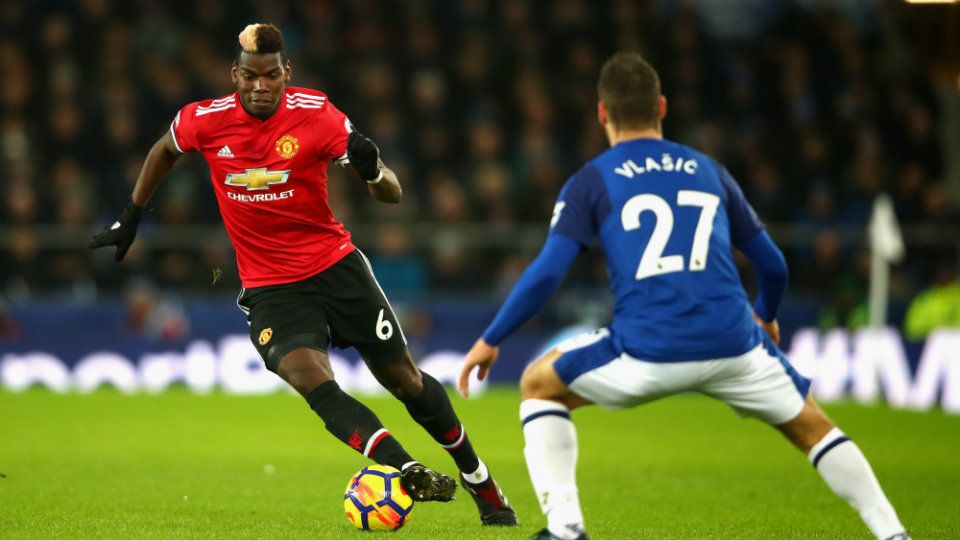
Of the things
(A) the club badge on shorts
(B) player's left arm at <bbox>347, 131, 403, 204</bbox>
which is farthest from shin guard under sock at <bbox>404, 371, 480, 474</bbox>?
(B) player's left arm at <bbox>347, 131, 403, 204</bbox>

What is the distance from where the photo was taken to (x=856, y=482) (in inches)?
212

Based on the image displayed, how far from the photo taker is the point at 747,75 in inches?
827

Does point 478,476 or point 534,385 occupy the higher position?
point 534,385

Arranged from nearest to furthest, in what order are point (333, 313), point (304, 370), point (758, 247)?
point (758, 247) → point (304, 370) → point (333, 313)

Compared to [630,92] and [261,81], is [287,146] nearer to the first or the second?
[261,81]

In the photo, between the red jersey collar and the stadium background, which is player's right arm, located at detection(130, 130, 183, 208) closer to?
the red jersey collar

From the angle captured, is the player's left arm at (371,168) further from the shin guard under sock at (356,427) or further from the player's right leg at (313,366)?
the shin guard under sock at (356,427)

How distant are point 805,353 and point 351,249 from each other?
10.7m

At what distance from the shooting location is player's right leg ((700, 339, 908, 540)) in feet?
17.6

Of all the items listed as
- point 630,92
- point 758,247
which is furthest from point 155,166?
point 758,247

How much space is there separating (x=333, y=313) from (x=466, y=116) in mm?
13121

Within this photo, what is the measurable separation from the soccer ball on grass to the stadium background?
7.99 ft

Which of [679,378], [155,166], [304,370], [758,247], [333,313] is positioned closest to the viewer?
[679,378]

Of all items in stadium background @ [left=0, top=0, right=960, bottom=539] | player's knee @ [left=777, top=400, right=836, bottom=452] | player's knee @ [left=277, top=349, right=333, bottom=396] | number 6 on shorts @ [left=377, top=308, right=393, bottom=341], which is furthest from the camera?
stadium background @ [left=0, top=0, right=960, bottom=539]
